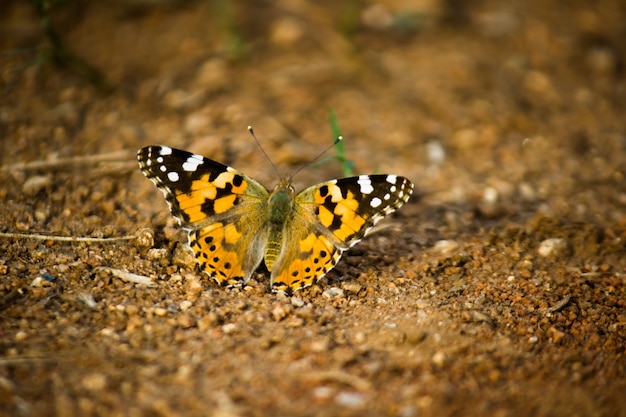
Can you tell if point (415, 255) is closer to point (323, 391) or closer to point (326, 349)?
point (326, 349)

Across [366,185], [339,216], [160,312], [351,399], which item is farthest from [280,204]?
[351,399]

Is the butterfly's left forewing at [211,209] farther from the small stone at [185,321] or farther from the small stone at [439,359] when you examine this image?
the small stone at [439,359]

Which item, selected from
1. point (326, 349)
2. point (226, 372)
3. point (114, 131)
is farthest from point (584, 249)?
point (114, 131)

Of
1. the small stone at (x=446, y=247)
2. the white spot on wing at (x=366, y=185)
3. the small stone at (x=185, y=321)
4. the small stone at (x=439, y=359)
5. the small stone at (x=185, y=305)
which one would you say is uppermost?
the white spot on wing at (x=366, y=185)

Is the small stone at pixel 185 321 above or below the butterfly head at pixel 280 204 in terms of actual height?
below

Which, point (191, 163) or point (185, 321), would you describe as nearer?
point (185, 321)

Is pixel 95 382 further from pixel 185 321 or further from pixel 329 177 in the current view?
pixel 329 177

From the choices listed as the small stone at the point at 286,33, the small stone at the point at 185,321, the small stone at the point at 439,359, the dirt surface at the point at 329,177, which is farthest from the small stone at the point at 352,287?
the small stone at the point at 286,33

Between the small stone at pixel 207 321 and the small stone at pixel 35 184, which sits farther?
the small stone at pixel 35 184
